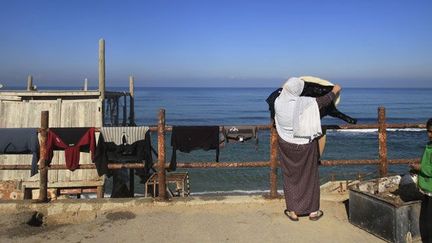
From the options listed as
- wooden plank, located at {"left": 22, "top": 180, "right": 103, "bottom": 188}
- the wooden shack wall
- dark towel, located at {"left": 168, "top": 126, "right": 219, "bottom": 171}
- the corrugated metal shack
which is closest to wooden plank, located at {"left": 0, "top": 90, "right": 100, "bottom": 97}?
the corrugated metal shack

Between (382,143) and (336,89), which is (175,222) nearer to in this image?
(336,89)

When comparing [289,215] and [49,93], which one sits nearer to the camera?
[289,215]

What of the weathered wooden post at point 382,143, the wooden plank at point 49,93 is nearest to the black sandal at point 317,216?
the weathered wooden post at point 382,143

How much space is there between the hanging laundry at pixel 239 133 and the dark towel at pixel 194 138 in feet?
0.75

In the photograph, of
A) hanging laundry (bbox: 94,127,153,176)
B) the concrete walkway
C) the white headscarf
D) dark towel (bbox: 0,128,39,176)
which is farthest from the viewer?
hanging laundry (bbox: 94,127,153,176)

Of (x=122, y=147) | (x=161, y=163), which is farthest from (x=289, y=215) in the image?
(x=122, y=147)

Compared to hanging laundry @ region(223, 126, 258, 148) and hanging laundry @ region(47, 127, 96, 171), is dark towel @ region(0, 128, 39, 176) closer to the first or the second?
hanging laundry @ region(47, 127, 96, 171)

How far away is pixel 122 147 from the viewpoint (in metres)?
5.72

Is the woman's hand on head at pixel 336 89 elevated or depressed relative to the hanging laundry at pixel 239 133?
elevated

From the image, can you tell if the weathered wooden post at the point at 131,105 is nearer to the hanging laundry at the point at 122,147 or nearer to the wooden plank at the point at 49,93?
the wooden plank at the point at 49,93

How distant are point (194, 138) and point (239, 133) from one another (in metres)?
0.70

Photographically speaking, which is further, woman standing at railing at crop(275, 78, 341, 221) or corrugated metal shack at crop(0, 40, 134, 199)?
corrugated metal shack at crop(0, 40, 134, 199)

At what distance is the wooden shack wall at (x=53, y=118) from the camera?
12.4m

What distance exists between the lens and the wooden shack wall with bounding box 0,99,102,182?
12.4m
